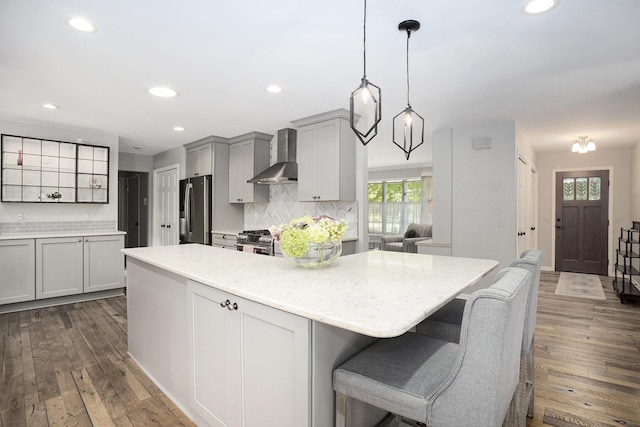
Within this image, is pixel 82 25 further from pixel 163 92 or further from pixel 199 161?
pixel 199 161

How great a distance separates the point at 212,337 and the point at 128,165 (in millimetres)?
6100

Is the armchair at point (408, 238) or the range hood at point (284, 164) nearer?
the range hood at point (284, 164)

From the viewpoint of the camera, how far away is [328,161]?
3.94m

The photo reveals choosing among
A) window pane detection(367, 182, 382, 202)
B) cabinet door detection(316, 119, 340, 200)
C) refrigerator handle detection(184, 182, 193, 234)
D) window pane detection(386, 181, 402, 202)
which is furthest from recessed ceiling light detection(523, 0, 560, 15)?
window pane detection(367, 182, 382, 202)

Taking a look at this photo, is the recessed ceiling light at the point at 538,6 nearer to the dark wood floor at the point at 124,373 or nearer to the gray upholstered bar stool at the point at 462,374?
the gray upholstered bar stool at the point at 462,374

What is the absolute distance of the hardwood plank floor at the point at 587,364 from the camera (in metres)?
2.03

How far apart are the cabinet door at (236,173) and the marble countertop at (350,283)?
9.04 feet

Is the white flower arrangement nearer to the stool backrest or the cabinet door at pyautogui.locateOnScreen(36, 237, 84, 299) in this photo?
the stool backrest

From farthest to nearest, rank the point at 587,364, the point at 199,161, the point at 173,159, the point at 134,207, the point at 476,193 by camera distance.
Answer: the point at 134,207, the point at 173,159, the point at 199,161, the point at 476,193, the point at 587,364

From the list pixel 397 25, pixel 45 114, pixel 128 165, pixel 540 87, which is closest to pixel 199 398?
pixel 397 25

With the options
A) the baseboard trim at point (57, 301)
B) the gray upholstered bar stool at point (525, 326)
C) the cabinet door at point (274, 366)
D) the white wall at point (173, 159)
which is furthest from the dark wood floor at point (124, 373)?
the white wall at point (173, 159)

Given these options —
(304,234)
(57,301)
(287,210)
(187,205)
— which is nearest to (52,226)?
(57,301)

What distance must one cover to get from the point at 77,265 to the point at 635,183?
848cm

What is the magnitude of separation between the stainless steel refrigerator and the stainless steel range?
2.88 feet
